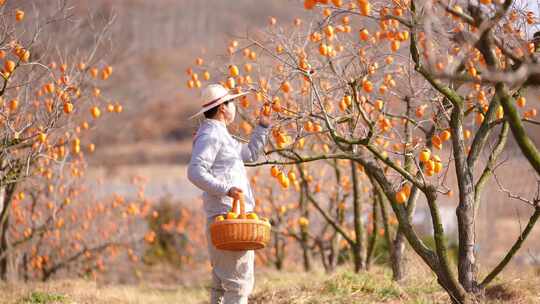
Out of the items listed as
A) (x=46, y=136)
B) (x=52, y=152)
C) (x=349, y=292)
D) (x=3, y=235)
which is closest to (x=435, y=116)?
(x=349, y=292)

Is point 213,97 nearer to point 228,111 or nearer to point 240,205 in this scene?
point 228,111

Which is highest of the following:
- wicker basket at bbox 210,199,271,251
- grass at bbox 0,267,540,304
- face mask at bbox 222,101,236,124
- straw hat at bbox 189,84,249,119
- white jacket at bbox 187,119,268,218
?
straw hat at bbox 189,84,249,119

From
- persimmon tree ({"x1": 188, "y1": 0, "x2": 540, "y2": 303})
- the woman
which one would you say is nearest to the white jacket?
the woman

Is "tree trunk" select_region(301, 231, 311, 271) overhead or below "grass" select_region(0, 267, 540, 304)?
overhead

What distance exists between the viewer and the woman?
530cm

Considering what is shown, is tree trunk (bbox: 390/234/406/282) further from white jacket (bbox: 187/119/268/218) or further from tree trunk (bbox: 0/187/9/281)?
tree trunk (bbox: 0/187/9/281)

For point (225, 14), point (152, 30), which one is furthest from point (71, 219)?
point (225, 14)

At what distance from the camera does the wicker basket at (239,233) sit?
5070 mm

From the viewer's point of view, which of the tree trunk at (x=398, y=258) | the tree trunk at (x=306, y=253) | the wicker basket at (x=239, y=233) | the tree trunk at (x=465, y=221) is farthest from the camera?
the tree trunk at (x=306, y=253)

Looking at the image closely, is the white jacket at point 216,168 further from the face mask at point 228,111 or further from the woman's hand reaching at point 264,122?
the woman's hand reaching at point 264,122

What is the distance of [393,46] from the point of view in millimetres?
6879

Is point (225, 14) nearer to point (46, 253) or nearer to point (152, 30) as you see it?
point (152, 30)

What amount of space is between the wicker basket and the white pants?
20 cm

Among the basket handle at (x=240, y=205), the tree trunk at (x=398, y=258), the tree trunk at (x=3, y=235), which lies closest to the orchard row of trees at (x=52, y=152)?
the tree trunk at (x=3, y=235)
